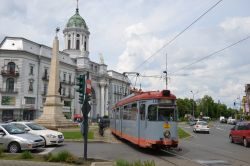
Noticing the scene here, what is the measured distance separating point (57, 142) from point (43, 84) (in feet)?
208

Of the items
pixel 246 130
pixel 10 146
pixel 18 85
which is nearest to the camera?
pixel 10 146

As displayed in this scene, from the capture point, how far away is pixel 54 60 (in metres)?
42.3

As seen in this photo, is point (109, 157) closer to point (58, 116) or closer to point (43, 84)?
point (58, 116)

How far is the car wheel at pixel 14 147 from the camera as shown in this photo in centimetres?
1844

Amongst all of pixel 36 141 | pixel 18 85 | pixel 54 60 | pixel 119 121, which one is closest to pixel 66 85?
pixel 18 85

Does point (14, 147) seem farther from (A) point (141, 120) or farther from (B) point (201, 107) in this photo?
(B) point (201, 107)

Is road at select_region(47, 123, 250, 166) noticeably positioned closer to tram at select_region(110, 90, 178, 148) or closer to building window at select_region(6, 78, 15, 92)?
tram at select_region(110, 90, 178, 148)

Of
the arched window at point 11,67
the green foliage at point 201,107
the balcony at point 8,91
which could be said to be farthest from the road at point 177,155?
the green foliage at point 201,107

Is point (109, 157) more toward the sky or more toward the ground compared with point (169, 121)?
more toward the ground

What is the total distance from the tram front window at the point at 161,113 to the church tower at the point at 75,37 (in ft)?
291

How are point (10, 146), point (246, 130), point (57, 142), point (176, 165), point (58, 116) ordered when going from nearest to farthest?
point (176, 165) → point (10, 146) → point (57, 142) → point (246, 130) → point (58, 116)

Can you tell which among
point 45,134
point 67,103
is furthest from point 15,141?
point 67,103

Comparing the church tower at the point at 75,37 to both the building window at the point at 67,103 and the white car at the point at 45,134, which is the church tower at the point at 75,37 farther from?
the white car at the point at 45,134

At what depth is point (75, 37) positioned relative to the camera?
4254 inches
